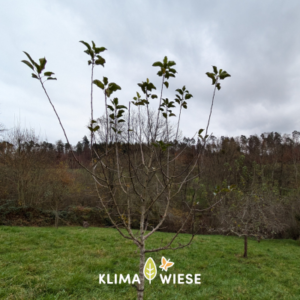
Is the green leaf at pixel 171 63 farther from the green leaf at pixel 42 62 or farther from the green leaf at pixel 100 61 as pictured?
the green leaf at pixel 42 62

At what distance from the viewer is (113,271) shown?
4.64 metres

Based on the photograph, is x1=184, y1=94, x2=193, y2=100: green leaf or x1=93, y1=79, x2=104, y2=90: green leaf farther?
x1=184, y1=94, x2=193, y2=100: green leaf

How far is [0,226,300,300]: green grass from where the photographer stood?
349cm

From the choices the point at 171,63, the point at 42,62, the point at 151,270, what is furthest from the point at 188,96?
the point at 151,270

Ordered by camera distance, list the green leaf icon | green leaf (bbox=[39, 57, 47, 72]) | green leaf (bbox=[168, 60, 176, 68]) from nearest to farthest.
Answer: green leaf (bbox=[39, 57, 47, 72]), green leaf (bbox=[168, 60, 176, 68]), the green leaf icon

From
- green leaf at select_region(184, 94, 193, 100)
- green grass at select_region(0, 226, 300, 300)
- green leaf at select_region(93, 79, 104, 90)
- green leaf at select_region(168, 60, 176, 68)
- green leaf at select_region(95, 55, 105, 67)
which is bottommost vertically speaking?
green grass at select_region(0, 226, 300, 300)

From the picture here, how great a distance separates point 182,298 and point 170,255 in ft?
9.27

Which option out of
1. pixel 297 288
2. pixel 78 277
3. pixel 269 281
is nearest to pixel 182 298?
pixel 78 277

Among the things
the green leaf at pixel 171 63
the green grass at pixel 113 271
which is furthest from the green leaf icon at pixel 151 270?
the green leaf at pixel 171 63

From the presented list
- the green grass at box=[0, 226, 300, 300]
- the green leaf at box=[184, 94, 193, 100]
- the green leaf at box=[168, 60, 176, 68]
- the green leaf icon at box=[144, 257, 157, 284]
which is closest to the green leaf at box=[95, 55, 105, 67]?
the green leaf at box=[168, 60, 176, 68]

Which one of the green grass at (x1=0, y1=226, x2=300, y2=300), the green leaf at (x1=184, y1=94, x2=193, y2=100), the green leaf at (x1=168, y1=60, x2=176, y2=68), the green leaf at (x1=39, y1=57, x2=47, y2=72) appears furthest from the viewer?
the green grass at (x1=0, y1=226, x2=300, y2=300)

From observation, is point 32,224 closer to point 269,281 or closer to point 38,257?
point 38,257

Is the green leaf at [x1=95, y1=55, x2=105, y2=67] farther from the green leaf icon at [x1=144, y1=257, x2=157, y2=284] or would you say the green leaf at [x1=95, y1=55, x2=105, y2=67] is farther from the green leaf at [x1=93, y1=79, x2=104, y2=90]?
the green leaf icon at [x1=144, y1=257, x2=157, y2=284]

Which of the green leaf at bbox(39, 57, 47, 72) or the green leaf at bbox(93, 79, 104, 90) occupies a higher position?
the green leaf at bbox(39, 57, 47, 72)
